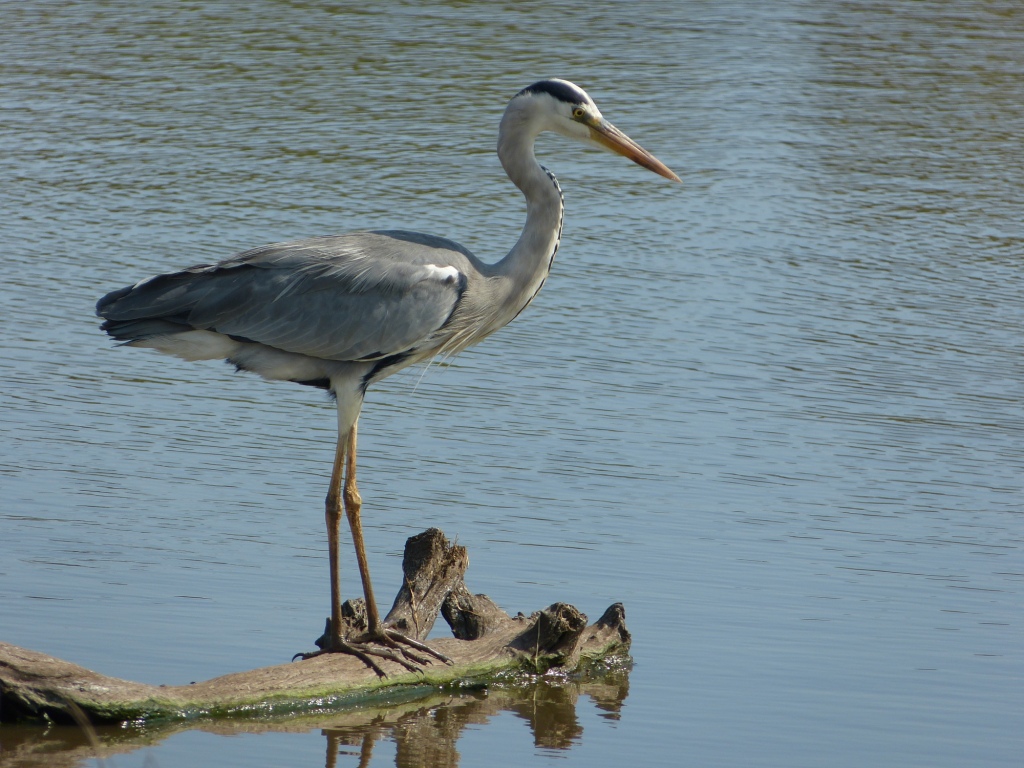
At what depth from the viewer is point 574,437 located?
376 inches

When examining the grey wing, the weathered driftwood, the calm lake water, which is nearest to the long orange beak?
the grey wing

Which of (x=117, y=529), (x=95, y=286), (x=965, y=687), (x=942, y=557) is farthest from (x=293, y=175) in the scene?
(x=965, y=687)

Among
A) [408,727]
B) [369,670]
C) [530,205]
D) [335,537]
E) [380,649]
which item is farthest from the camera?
[530,205]

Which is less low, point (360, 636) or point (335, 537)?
point (335, 537)

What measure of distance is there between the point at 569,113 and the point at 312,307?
4.81 ft

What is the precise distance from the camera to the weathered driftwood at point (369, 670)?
222 inches

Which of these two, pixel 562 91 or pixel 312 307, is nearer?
pixel 312 307

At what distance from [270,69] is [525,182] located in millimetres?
12138

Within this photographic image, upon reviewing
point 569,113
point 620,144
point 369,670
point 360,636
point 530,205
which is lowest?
point 369,670

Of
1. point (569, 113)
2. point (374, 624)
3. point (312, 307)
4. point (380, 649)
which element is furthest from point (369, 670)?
point (569, 113)

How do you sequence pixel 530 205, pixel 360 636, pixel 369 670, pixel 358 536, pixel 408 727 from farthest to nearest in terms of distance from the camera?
1. pixel 530 205
2. pixel 358 536
3. pixel 360 636
4. pixel 369 670
5. pixel 408 727

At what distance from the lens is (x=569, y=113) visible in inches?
281

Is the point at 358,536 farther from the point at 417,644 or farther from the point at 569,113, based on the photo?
the point at 569,113

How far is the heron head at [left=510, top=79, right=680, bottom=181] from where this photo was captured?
23.3ft
